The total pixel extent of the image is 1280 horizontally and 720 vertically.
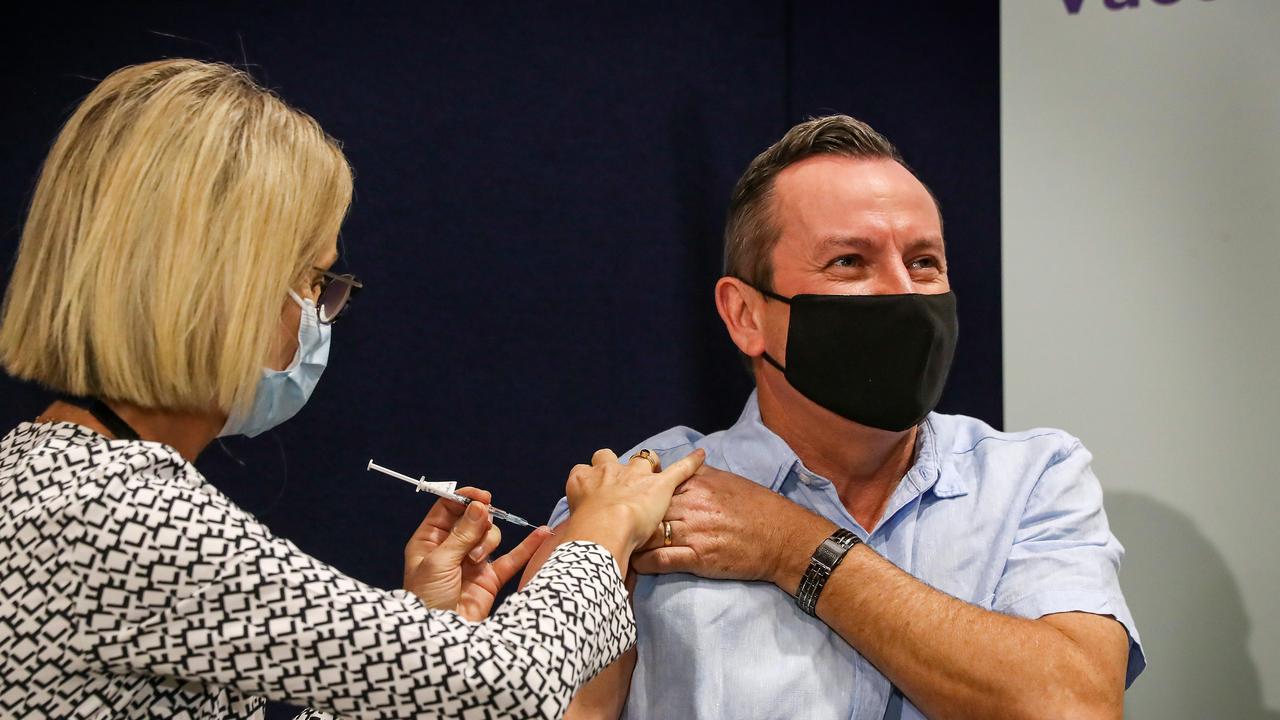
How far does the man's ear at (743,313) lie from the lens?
1.88m

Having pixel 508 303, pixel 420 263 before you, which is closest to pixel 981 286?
pixel 508 303

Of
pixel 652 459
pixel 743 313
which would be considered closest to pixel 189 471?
pixel 652 459

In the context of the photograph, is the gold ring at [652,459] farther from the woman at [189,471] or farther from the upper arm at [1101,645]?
the upper arm at [1101,645]

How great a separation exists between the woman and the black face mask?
52cm

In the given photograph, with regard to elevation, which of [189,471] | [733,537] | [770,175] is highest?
[770,175]

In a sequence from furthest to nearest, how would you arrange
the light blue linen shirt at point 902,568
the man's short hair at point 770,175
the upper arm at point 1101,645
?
the man's short hair at point 770,175
the light blue linen shirt at point 902,568
the upper arm at point 1101,645

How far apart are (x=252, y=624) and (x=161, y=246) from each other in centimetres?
43

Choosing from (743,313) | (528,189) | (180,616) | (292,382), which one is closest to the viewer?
(180,616)

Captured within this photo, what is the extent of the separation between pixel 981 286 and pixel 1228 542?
0.84 meters

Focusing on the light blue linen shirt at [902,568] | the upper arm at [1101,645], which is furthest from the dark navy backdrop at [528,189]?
the upper arm at [1101,645]

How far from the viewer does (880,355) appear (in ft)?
5.68

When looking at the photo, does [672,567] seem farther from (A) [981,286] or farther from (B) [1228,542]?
(A) [981,286]

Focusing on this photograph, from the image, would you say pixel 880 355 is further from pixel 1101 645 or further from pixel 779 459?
pixel 1101 645

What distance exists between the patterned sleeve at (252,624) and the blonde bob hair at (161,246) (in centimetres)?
16
